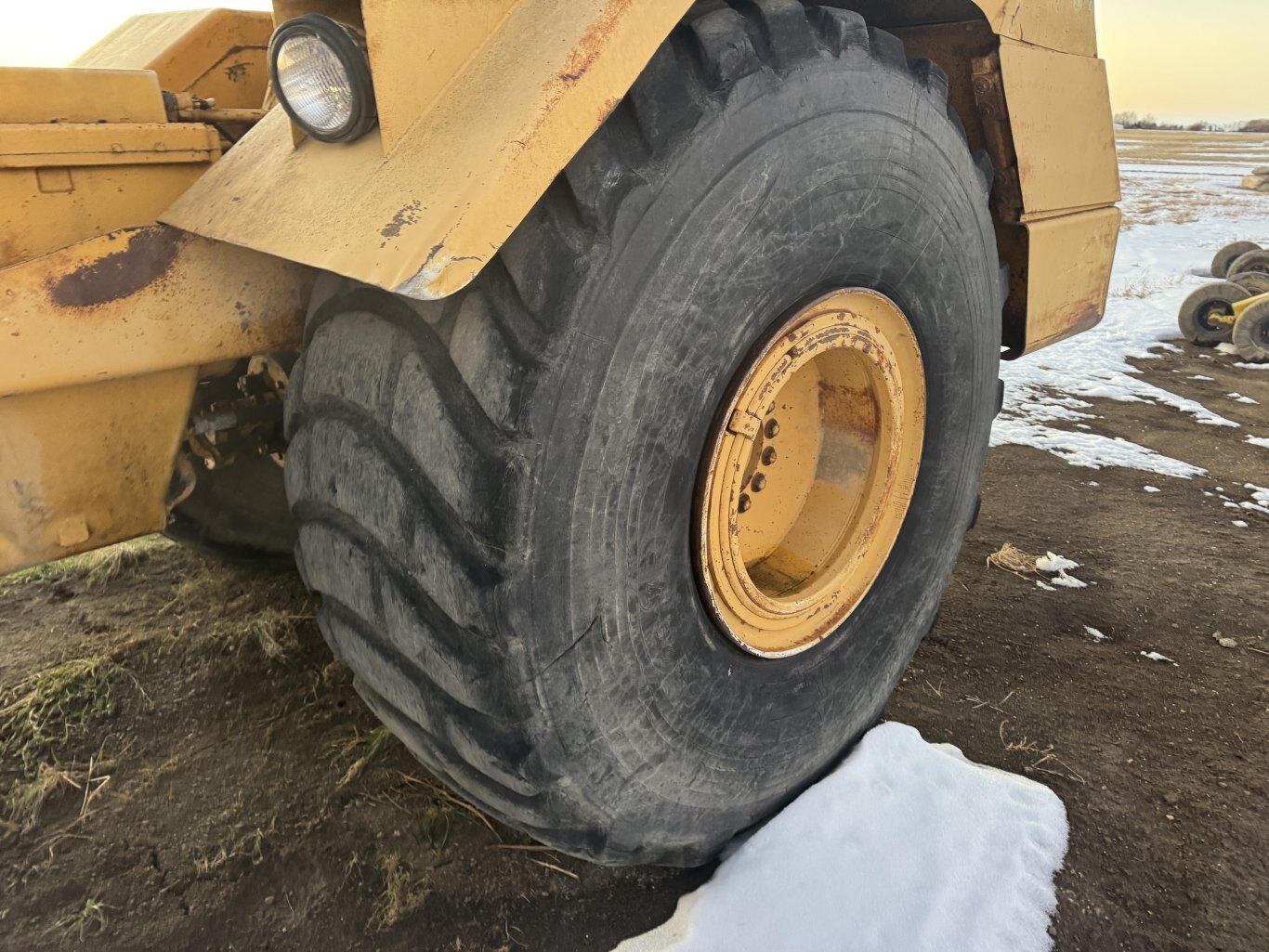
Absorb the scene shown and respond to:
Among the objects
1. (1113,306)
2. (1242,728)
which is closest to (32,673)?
(1242,728)

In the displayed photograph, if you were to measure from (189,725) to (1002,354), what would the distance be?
2.37 metres

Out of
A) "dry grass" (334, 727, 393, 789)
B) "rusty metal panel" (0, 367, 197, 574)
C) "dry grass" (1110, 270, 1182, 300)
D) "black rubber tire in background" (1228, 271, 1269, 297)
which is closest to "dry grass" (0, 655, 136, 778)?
"dry grass" (334, 727, 393, 789)

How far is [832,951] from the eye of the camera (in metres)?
1.51

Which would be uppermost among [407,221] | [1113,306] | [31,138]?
[31,138]

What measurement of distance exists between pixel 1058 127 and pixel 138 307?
7.00 ft

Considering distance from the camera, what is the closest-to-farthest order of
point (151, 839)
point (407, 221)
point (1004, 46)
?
point (407, 221) → point (151, 839) → point (1004, 46)

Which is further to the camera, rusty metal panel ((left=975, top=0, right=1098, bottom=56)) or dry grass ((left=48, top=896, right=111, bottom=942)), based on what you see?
rusty metal panel ((left=975, top=0, right=1098, bottom=56))

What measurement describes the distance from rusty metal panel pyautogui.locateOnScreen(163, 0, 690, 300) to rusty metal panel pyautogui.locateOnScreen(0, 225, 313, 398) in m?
0.17

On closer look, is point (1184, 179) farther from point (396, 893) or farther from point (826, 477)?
point (396, 893)

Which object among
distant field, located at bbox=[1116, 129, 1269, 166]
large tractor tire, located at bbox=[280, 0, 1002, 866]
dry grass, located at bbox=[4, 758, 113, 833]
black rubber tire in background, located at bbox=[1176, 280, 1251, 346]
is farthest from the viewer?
distant field, located at bbox=[1116, 129, 1269, 166]

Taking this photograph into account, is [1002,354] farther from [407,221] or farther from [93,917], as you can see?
[93,917]

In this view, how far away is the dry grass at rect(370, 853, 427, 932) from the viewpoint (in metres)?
1.62

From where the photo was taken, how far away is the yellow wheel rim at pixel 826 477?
1.55 m

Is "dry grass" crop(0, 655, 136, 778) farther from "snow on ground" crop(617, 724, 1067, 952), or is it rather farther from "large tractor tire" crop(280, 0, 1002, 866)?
"snow on ground" crop(617, 724, 1067, 952)
